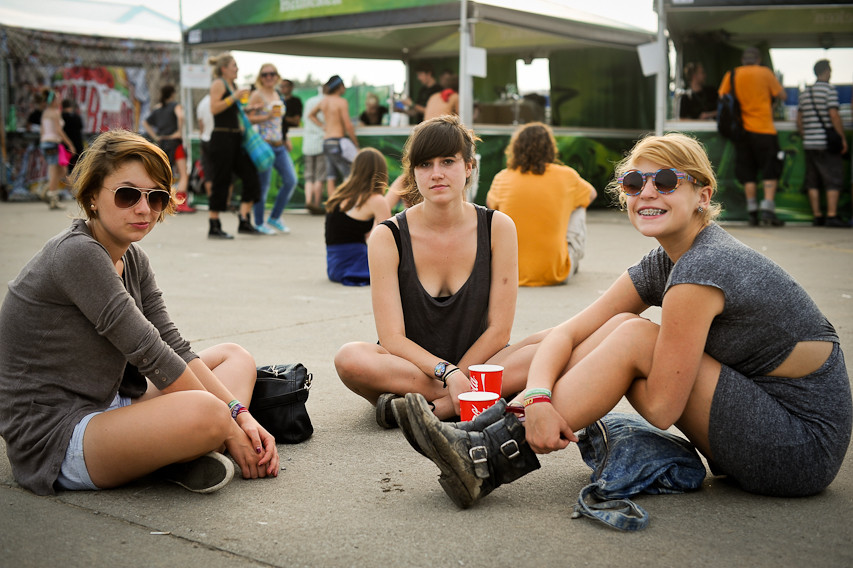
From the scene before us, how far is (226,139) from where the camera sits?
33.3 ft

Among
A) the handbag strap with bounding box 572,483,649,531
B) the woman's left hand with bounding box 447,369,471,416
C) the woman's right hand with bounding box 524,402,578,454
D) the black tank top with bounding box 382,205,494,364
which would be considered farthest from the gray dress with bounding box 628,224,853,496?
the black tank top with bounding box 382,205,494,364

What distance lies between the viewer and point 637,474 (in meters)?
2.70

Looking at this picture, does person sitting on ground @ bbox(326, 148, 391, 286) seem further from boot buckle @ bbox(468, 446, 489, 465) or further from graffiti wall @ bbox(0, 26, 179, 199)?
graffiti wall @ bbox(0, 26, 179, 199)

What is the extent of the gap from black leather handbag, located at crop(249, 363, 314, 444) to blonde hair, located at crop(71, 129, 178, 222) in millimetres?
914

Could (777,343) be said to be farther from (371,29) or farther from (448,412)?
(371,29)

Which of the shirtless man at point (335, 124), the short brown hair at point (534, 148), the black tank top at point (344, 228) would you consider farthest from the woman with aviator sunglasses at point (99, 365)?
the shirtless man at point (335, 124)

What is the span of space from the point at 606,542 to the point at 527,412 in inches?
17.4

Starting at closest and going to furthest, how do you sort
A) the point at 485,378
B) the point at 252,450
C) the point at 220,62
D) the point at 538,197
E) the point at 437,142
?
A: the point at 252,450 → the point at 485,378 → the point at 437,142 → the point at 538,197 → the point at 220,62

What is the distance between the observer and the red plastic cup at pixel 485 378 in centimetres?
311

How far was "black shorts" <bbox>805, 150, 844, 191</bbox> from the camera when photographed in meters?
11.1

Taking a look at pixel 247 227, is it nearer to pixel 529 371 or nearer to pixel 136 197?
pixel 136 197

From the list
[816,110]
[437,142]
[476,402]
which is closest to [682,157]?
[476,402]

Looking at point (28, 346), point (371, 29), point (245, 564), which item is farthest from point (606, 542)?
point (371, 29)

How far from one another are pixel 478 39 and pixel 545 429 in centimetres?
1531
